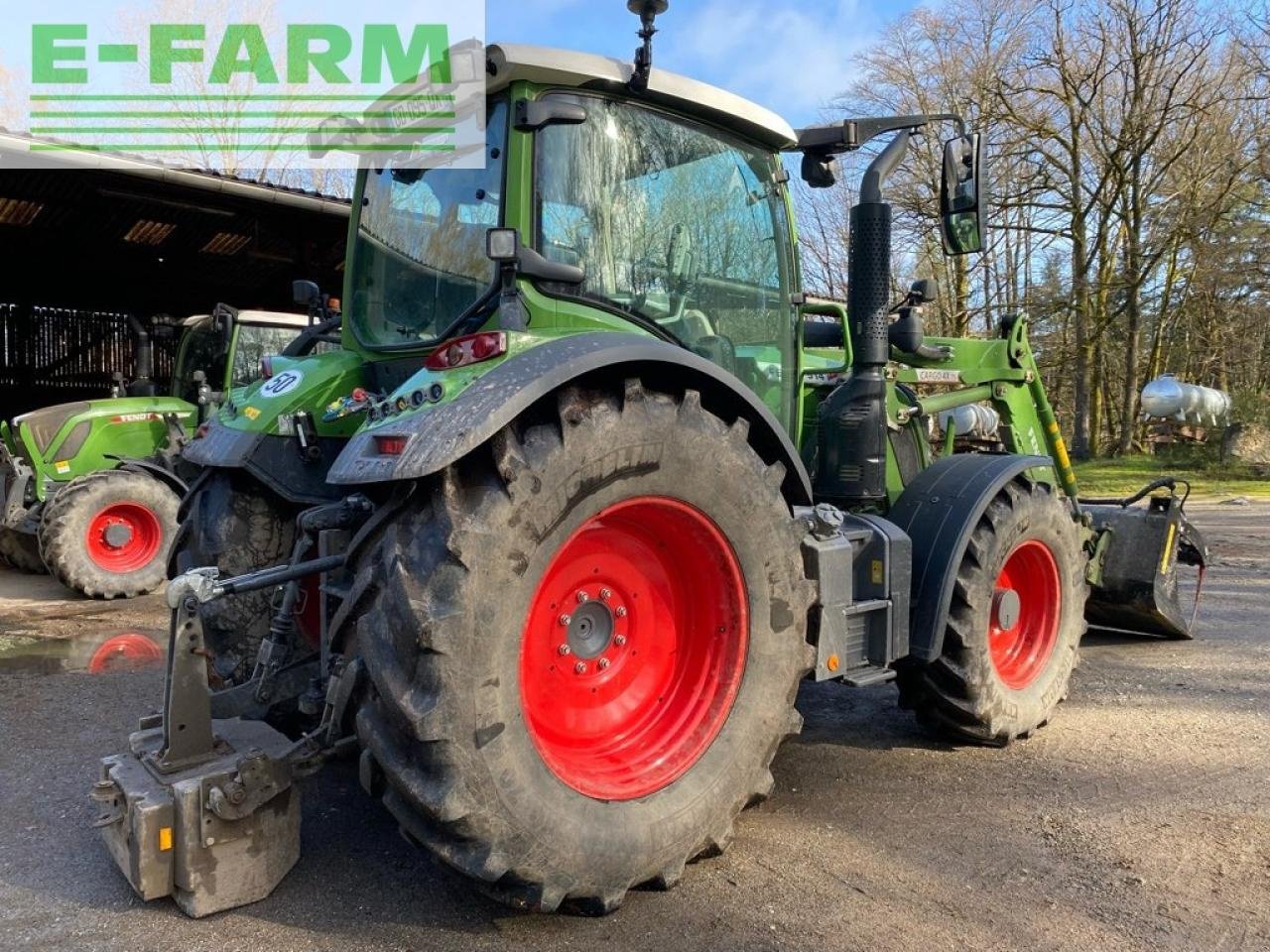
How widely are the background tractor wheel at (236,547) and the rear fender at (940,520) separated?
245cm

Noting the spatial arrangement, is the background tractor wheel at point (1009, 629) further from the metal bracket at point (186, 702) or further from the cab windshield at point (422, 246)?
the metal bracket at point (186, 702)

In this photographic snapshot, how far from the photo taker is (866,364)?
13.2ft

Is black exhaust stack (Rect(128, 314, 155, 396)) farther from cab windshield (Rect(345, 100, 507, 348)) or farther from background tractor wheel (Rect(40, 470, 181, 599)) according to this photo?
cab windshield (Rect(345, 100, 507, 348))

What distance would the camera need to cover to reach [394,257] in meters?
3.68

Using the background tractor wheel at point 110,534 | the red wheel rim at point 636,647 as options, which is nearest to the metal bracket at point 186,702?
the red wheel rim at point 636,647

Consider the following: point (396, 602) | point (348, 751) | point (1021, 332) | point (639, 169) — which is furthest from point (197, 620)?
point (1021, 332)

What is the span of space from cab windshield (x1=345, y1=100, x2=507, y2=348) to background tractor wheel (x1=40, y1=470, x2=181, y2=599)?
500 cm

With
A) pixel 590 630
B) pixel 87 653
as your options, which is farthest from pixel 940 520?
pixel 87 653

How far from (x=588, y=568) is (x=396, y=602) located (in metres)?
0.69

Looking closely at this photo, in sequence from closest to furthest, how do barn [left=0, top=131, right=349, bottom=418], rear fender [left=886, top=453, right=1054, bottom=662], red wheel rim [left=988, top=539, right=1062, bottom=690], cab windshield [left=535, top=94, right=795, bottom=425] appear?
cab windshield [left=535, top=94, right=795, bottom=425] < rear fender [left=886, top=453, right=1054, bottom=662] < red wheel rim [left=988, top=539, right=1062, bottom=690] < barn [left=0, top=131, right=349, bottom=418]

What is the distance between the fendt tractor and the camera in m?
2.39

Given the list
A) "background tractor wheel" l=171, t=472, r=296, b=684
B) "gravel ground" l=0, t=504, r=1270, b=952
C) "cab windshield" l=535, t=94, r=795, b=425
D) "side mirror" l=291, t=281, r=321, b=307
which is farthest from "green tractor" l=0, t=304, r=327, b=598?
"cab windshield" l=535, t=94, r=795, b=425

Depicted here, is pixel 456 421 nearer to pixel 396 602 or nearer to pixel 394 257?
pixel 396 602

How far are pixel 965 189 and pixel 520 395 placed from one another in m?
2.16
